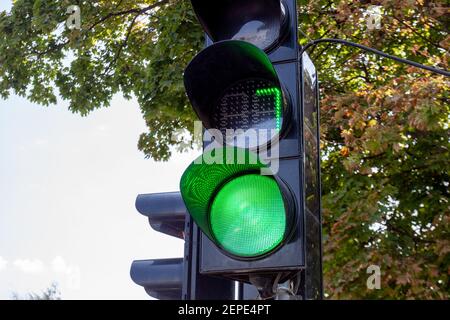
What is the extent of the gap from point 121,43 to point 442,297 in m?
6.86

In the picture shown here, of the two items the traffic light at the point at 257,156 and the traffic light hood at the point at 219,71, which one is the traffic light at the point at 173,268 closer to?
the traffic light at the point at 257,156

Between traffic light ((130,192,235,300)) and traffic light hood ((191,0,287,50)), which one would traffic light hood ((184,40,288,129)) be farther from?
traffic light ((130,192,235,300))

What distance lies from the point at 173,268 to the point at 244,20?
0.96 m

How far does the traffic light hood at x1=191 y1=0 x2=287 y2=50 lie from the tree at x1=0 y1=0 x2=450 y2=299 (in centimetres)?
493

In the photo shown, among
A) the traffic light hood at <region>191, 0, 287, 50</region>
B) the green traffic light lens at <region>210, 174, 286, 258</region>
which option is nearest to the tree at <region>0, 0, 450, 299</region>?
the traffic light hood at <region>191, 0, 287, 50</region>

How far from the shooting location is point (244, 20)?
8.13ft

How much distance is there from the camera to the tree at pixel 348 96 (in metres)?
7.81

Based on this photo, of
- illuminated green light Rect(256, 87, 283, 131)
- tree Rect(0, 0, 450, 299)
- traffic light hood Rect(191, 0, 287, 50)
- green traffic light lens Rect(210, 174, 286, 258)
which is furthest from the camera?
tree Rect(0, 0, 450, 299)

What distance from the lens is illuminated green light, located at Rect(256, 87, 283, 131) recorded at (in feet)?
7.27

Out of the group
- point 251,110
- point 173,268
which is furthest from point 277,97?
point 173,268

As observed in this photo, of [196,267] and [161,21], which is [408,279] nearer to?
[161,21]

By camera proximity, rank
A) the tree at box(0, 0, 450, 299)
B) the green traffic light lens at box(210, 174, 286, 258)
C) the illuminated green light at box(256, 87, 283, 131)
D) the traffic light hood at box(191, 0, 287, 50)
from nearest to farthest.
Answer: the green traffic light lens at box(210, 174, 286, 258), the illuminated green light at box(256, 87, 283, 131), the traffic light hood at box(191, 0, 287, 50), the tree at box(0, 0, 450, 299)

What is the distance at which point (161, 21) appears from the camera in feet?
30.7
